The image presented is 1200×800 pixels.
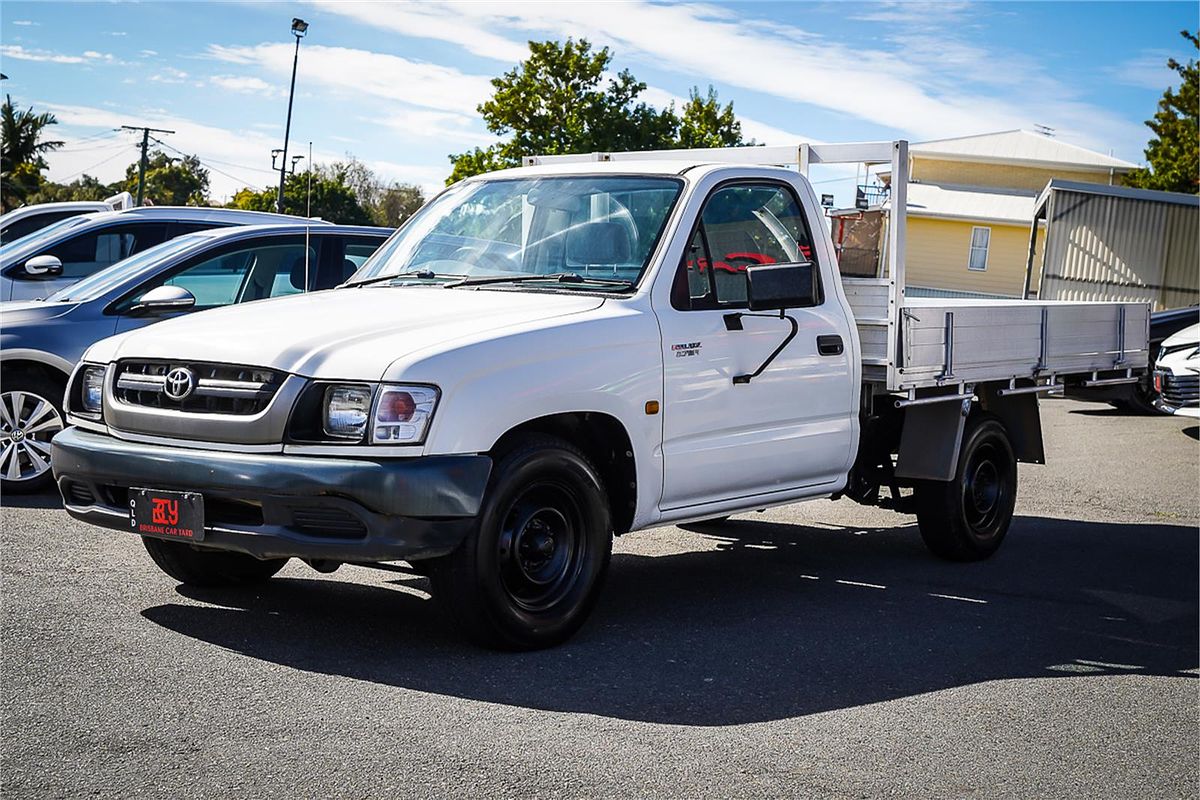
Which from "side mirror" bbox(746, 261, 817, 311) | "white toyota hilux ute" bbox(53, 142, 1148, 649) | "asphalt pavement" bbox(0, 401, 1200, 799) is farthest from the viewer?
"side mirror" bbox(746, 261, 817, 311)

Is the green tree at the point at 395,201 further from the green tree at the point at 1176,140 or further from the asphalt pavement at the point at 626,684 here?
the asphalt pavement at the point at 626,684

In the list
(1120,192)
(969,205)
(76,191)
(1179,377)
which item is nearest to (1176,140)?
(969,205)

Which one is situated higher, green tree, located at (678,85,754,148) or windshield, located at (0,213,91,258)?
green tree, located at (678,85,754,148)

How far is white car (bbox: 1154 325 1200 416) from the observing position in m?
15.2

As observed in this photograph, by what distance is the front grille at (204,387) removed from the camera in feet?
17.8

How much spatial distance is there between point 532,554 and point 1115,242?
24.3 m

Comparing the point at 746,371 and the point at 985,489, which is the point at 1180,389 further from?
the point at 746,371

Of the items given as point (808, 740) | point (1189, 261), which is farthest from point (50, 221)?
point (1189, 261)

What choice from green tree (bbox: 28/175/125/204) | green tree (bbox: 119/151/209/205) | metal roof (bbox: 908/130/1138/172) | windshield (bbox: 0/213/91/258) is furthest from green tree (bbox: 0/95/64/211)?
windshield (bbox: 0/213/91/258)

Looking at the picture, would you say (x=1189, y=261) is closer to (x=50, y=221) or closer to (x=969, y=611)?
(x=50, y=221)

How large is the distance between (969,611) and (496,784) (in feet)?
12.2

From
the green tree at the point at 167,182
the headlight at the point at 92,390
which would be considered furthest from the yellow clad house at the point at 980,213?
the green tree at the point at 167,182

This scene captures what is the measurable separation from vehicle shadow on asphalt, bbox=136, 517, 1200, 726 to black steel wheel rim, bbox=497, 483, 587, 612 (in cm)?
26

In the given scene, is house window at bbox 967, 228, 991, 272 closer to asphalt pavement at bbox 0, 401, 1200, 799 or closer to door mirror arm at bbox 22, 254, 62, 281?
door mirror arm at bbox 22, 254, 62, 281
